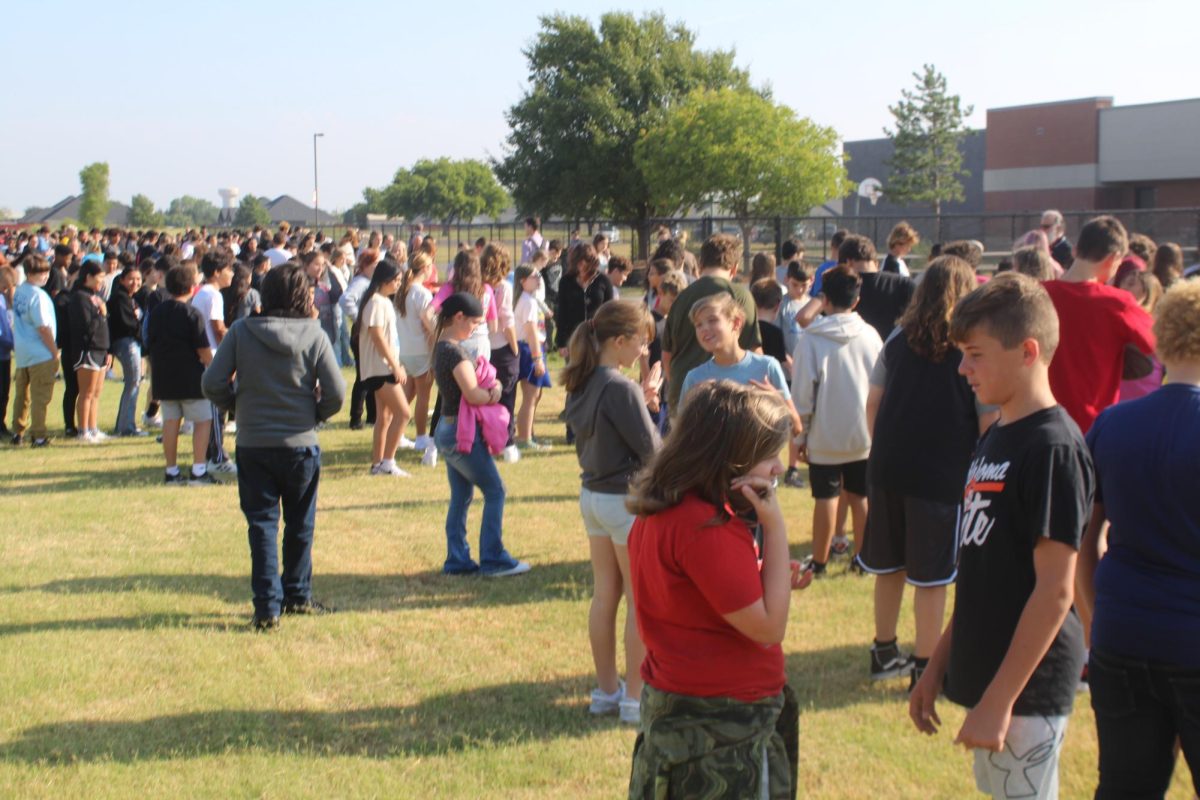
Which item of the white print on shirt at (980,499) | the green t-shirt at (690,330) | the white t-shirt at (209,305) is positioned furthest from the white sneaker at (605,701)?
the white t-shirt at (209,305)

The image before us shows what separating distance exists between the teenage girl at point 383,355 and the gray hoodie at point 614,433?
5.72 meters

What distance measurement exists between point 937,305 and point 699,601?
2.68 m

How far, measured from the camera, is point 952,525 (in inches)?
211

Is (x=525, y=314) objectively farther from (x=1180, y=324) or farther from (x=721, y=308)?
(x=1180, y=324)

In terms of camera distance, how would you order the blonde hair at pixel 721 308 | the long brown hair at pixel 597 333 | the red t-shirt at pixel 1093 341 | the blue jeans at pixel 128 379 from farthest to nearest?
1. the blue jeans at pixel 128 379
2. the blonde hair at pixel 721 308
3. the red t-shirt at pixel 1093 341
4. the long brown hair at pixel 597 333

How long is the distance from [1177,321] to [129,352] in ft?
41.9

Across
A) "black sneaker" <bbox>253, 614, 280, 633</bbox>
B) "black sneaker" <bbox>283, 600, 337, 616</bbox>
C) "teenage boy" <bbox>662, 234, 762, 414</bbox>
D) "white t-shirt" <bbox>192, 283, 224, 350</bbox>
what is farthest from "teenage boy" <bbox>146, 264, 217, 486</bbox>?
"teenage boy" <bbox>662, 234, 762, 414</bbox>

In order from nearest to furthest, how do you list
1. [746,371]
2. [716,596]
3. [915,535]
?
[716,596]
[915,535]
[746,371]

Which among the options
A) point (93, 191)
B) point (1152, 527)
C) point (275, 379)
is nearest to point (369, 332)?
point (275, 379)

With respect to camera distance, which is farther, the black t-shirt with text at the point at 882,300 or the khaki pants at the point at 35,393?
the khaki pants at the point at 35,393

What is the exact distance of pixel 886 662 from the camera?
5.77 m

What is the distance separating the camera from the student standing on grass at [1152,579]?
9.87 feet

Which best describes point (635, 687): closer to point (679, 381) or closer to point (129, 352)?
point (679, 381)

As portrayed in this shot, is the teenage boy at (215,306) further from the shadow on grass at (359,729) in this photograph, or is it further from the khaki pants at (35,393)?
the shadow on grass at (359,729)
